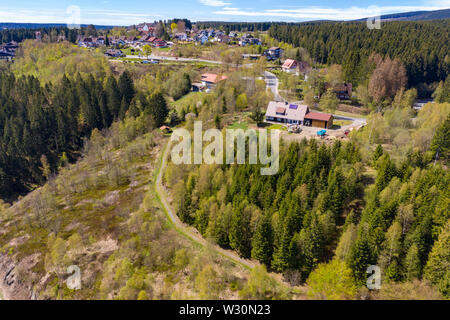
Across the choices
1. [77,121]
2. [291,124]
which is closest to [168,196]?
[291,124]

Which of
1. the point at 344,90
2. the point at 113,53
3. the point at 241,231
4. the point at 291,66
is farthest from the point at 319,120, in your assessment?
the point at 113,53

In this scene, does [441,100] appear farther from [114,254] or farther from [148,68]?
[148,68]

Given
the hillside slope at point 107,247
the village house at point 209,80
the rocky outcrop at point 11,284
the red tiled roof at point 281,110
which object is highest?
the village house at point 209,80

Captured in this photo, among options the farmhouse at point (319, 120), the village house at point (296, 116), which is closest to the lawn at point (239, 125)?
the village house at point (296, 116)

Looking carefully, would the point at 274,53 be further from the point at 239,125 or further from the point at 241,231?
the point at 241,231

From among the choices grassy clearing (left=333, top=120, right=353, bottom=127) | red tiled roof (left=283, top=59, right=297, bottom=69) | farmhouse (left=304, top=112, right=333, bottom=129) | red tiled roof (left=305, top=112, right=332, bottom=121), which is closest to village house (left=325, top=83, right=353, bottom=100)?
grassy clearing (left=333, top=120, right=353, bottom=127)

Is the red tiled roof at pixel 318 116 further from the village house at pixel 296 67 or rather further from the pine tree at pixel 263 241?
the village house at pixel 296 67
